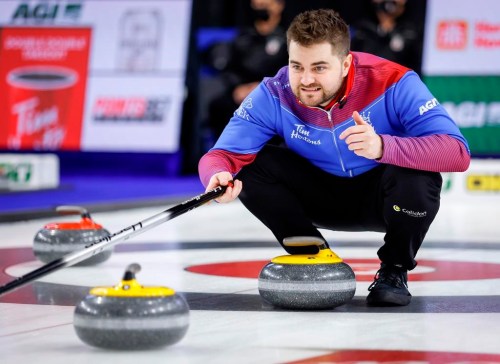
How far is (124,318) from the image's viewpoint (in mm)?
2455

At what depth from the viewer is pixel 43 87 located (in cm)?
1077

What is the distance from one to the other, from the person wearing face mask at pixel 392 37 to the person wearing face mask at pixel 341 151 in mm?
6681

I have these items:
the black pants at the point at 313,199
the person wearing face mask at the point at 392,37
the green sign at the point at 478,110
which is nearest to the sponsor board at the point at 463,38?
the green sign at the point at 478,110

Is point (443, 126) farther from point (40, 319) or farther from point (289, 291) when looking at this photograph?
point (40, 319)

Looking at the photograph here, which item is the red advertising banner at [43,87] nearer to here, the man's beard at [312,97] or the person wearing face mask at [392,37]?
the person wearing face mask at [392,37]

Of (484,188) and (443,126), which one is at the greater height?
(443,126)

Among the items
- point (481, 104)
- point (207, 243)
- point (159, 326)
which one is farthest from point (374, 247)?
point (481, 104)

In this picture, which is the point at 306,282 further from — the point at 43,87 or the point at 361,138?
the point at 43,87

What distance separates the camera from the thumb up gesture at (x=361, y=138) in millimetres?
2959

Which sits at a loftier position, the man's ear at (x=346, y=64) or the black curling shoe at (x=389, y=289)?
the man's ear at (x=346, y=64)

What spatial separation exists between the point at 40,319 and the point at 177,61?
7721 millimetres

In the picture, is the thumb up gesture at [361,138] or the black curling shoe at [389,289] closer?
the thumb up gesture at [361,138]

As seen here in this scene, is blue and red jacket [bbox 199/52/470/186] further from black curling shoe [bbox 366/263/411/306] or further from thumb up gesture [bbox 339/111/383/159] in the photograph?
black curling shoe [bbox 366/263/411/306]

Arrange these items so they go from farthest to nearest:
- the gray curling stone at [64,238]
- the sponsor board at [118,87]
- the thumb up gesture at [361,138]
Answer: the sponsor board at [118,87] → the gray curling stone at [64,238] → the thumb up gesture at [361,138]
